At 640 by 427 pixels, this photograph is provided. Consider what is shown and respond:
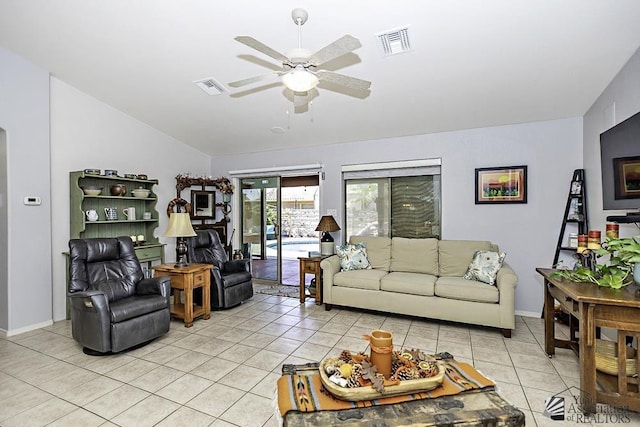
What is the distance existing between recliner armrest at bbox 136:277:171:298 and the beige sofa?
1901 mm

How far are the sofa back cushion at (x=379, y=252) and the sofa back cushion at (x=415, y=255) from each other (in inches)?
2.7

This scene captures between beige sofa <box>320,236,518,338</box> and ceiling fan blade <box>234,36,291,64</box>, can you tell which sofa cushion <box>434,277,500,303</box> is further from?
ceiling fan blade <box>234,36,291,64</box>

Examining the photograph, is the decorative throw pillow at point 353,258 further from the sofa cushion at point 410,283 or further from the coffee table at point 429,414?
the coffee table at point 429,414

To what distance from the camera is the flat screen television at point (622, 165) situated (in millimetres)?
2248

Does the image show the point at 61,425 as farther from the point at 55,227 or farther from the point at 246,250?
the point at 246,250

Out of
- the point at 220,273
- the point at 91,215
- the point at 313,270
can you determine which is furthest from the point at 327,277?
the point at 91,215

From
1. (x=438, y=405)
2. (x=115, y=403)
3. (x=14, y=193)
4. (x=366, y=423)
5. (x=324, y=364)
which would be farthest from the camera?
(x=14, y=193)

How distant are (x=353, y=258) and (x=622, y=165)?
292 centimetres

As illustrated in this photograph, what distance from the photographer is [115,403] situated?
222cm

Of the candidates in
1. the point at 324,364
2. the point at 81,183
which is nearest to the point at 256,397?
the point at 324,364

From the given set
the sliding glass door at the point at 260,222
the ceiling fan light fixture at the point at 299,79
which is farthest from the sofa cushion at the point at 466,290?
the sliding glass door at the point at 260,222

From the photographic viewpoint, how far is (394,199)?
499 cm

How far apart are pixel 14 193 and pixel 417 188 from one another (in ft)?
16.4

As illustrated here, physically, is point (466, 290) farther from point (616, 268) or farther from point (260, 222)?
point (260, 222)
